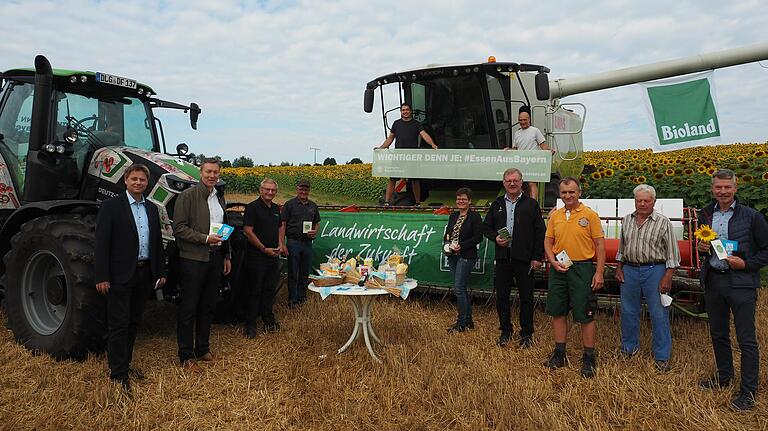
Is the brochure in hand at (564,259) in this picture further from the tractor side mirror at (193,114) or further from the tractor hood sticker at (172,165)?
the tractor side mirror at (193,114)

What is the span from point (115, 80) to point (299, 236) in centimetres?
267

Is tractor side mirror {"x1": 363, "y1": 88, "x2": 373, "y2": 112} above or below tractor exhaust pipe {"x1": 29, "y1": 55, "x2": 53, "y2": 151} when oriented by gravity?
above

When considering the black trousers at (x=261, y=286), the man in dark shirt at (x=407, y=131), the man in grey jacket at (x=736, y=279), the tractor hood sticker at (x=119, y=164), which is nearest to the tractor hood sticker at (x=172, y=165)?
the tractor hood sticker at (x=119, y=164)

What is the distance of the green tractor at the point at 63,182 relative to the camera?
434 cm

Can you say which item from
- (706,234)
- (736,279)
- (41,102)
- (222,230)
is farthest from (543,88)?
(41,102)

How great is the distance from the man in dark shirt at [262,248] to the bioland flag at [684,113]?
5.37 m

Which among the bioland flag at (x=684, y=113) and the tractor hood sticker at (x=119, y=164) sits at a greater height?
the bioland flag at (x=684, y=113)

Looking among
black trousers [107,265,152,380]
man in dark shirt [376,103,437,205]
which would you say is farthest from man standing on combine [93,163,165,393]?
man in dark shirt [376,103,437,205]

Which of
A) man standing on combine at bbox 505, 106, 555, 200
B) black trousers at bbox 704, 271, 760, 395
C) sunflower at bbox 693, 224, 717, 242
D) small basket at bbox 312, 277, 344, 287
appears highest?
man standing on combine at bbox 505, 106, 555, 200

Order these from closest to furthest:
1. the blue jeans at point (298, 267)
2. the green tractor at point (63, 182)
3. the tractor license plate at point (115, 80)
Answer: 1. the green tractor at point (63, 182)
2. the tractor license plate at point (115, 80)
3. the blue jeans at point (298, 267)

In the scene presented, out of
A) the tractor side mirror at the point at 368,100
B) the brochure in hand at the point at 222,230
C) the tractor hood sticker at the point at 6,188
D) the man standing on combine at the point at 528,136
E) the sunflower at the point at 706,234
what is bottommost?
the sunflower at the point at 706,234

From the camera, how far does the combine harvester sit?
21.9 ft

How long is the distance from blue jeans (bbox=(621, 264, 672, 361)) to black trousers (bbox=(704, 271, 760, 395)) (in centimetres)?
40

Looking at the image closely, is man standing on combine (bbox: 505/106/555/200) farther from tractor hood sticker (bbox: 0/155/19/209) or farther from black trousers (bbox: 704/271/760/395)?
tractor hood sticker (bbox: 0/155/19/209)
